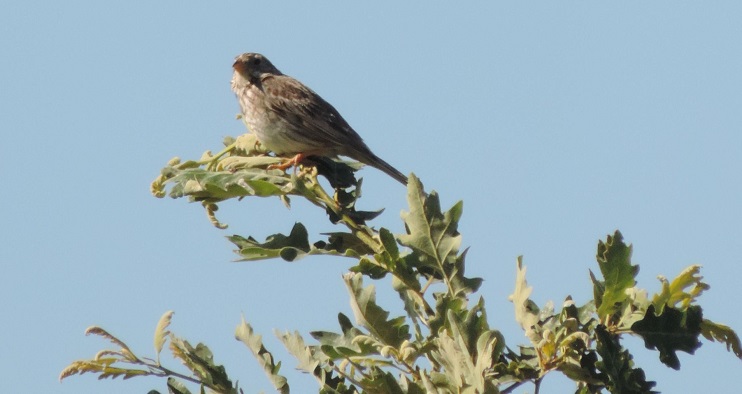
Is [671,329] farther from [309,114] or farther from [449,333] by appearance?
[309,114]

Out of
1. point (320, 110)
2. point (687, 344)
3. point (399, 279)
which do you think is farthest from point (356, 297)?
point (320, 110)

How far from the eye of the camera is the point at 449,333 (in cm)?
300

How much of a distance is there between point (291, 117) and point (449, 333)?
5.20 m

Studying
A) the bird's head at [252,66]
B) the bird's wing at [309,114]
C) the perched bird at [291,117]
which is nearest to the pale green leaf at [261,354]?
the perched bird at [291,117]

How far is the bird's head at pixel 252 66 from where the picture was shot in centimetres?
918

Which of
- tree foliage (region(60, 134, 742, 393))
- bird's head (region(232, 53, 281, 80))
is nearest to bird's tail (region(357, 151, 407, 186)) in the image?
bird's head (region(232, 53, 281, 80))

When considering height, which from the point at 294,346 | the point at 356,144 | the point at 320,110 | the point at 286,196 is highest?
the point at 320,110

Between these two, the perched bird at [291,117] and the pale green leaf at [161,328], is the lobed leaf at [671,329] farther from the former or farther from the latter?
the perched bird at [291,117]

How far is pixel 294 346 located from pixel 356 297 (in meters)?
0.23

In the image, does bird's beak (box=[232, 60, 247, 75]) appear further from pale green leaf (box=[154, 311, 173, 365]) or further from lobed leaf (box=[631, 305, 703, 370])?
lobed leaf (box=[631, 305, 703, 370])

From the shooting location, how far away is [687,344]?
120 inches

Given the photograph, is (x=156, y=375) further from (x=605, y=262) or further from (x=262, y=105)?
(x=262, y=105)

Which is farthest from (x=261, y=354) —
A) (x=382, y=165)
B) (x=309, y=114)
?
(x=309, y=114)

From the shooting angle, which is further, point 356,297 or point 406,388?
point 356,297
